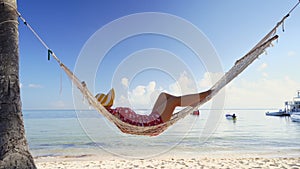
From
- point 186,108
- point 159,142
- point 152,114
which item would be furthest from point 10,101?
point 159,142

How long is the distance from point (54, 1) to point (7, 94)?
15.8ft

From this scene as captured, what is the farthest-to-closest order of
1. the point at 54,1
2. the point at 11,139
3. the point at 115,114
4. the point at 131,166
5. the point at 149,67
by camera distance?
the point at 54,1
the point at 149,67
the point at 131,166
the point at 115,114
the point at 11,139

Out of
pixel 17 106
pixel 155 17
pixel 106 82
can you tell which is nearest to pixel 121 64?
pixel 106 82

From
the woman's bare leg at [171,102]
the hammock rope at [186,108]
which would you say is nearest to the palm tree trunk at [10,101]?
the hammock rope at [186,108]

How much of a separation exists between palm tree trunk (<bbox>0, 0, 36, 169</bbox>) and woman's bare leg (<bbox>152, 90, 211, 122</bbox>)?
3.72ft

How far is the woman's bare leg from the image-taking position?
2.19m

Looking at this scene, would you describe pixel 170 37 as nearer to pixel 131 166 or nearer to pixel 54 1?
pixel 131 166

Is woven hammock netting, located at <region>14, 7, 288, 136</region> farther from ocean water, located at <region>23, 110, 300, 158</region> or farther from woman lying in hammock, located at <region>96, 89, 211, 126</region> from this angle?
ocean water, located at <region>23, 110, 300, 158</region>

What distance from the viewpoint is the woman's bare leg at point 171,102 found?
2.19 meters

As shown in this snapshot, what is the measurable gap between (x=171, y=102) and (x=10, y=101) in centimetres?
124

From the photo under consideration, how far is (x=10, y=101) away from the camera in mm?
1648

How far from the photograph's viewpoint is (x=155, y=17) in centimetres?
416

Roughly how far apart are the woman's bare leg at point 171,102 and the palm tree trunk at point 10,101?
1.13 meters

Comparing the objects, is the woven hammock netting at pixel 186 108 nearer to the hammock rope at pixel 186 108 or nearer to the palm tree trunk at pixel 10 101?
the hammock rope at pixel 186 108
